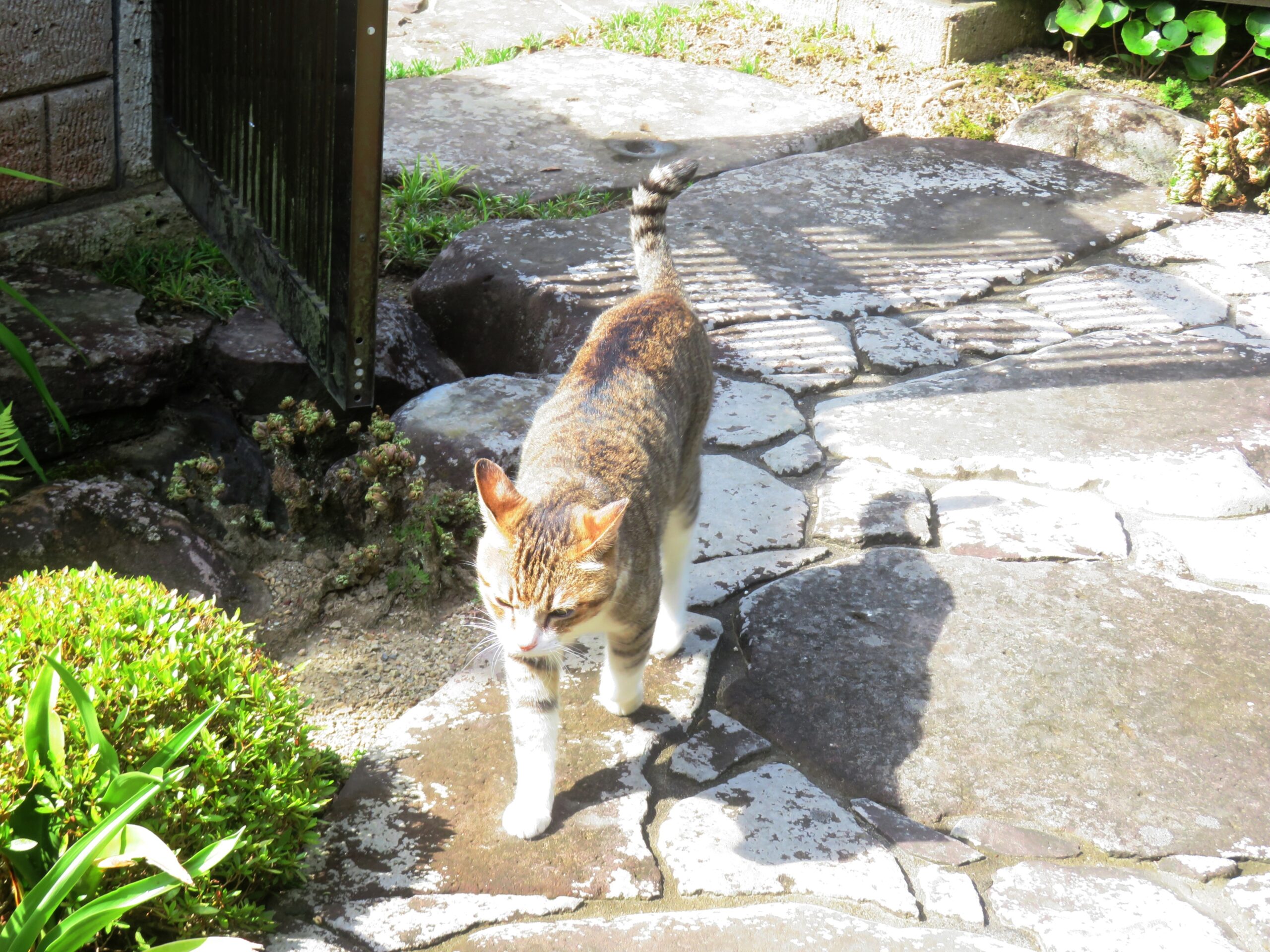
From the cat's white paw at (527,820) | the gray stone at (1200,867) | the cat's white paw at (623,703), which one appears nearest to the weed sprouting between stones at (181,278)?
the cat's white paw at (623,703)

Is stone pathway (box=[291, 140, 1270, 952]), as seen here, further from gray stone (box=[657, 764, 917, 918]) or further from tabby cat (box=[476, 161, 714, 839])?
tabby cat (box=[476, 161, 714, 839])

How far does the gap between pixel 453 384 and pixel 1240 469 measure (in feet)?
8.76

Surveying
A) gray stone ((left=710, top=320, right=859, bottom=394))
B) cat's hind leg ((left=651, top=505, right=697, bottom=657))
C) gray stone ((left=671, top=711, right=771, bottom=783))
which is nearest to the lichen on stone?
gray stone ((left=710, top=320, right=859, bottom=394))

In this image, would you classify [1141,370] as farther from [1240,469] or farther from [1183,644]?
[1183,644]

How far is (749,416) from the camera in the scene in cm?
404

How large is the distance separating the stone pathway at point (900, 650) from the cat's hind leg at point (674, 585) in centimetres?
8

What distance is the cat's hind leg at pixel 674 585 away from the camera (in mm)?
3049

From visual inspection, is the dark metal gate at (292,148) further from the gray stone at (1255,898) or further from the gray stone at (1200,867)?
the gray stone at (1255,898)

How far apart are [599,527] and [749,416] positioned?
1.76m

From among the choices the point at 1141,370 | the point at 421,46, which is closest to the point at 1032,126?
the point at 1141,370

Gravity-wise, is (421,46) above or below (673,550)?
above

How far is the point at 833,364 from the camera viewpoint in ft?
14.2

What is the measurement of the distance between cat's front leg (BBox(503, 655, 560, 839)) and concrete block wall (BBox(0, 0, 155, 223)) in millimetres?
2682

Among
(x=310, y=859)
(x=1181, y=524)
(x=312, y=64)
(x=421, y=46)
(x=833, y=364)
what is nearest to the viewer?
(x=310, y=859)
